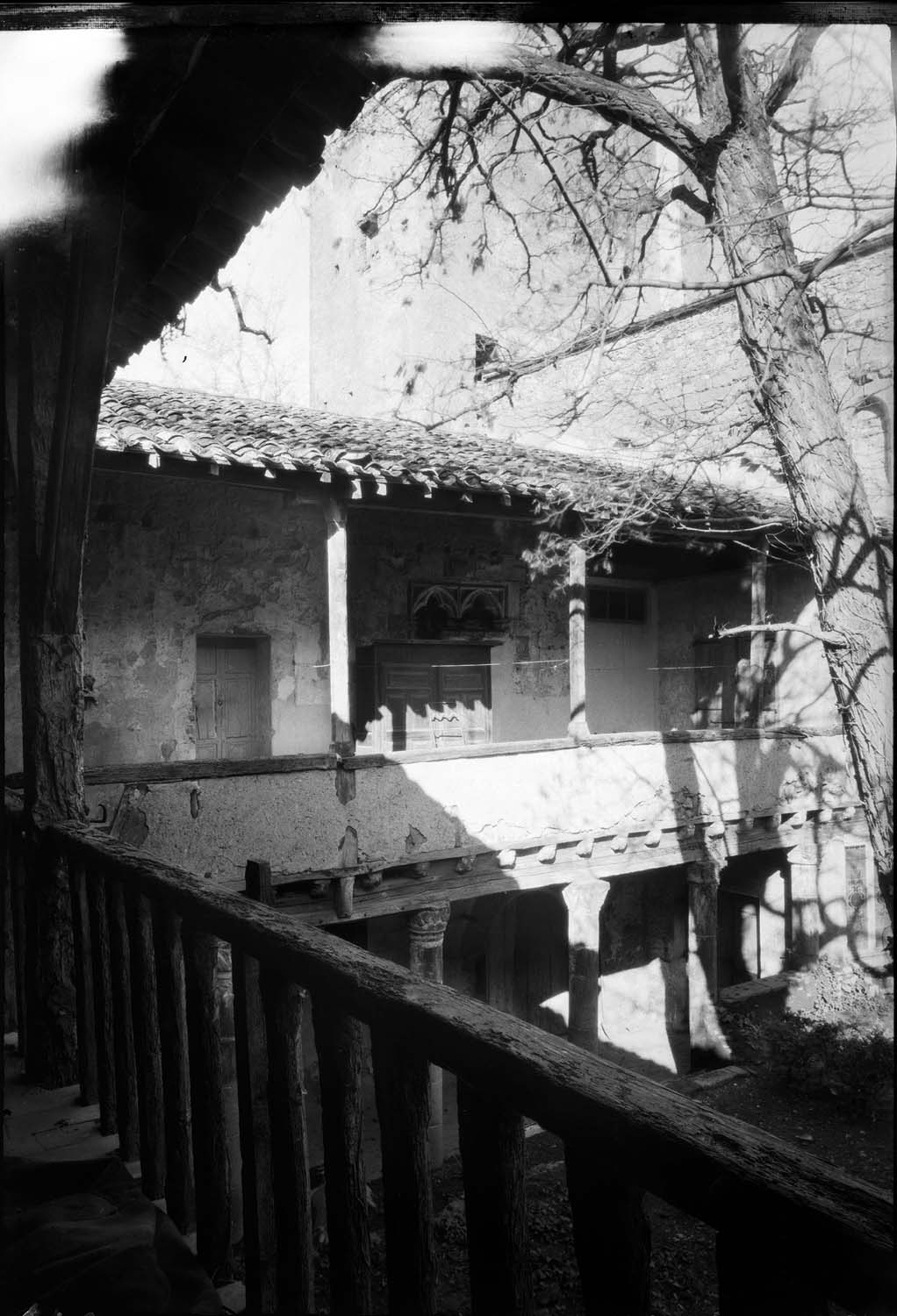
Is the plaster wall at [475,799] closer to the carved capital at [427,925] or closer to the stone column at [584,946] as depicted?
the carved capital at [427,925]

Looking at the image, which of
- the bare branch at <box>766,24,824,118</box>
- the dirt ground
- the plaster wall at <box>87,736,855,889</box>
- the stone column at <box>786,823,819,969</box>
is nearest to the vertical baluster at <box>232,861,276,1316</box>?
the dirt ground

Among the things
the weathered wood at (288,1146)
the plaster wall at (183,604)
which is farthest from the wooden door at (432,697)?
the weathered wood at (288,1146)

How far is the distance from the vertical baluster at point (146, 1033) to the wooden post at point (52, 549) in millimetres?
900

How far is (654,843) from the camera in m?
9.10

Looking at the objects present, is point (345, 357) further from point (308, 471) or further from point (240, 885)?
point (240, 885)

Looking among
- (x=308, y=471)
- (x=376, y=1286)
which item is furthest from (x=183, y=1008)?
(x=308, y=471)

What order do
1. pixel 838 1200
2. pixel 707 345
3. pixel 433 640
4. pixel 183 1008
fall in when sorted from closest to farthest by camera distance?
pixel 838 1200 < pixel 183 1008 < pixel 433 640 < pixel 707 345

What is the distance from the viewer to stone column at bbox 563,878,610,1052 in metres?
8.62

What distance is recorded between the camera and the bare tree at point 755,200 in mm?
4887

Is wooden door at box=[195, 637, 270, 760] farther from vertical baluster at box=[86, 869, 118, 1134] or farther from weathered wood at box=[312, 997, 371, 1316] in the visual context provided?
weathered wood at box=[312, 997, 371, 1316]

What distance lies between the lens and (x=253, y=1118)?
1.78m

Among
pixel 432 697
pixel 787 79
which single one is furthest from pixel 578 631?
pixel 787 79

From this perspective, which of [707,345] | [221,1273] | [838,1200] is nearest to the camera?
[838,1200]

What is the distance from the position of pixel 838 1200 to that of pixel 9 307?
3431 mm
